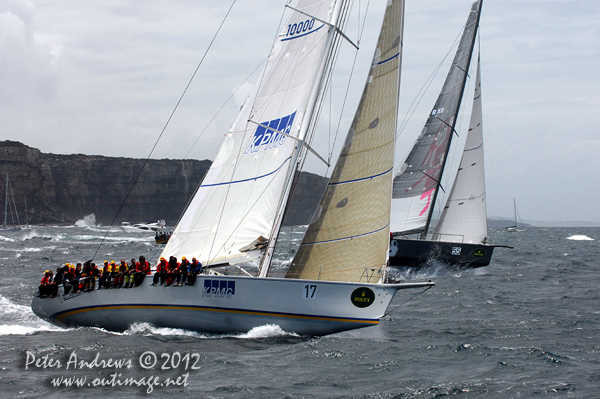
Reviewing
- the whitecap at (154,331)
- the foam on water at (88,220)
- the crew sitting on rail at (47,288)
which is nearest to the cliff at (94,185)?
the foam on water at (88,220)

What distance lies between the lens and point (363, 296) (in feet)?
36.3

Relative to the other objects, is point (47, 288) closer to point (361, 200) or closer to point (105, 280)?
Result: point (105, 280)

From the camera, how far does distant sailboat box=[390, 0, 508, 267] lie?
88.6 feet

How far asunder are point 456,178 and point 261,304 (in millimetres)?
18851

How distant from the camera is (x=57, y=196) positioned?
11956 cm

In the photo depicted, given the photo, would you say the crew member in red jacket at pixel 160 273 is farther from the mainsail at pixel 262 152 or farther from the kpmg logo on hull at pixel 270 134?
the kpmg logo on hull at pixel 270 134

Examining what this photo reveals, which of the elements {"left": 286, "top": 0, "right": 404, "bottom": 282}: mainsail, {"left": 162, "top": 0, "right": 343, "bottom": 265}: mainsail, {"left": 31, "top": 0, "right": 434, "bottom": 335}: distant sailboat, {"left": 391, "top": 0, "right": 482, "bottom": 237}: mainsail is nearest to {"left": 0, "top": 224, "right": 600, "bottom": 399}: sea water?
{"left": 31, "top": 0, "right": 434, "bottom": 335}: distant sailboat

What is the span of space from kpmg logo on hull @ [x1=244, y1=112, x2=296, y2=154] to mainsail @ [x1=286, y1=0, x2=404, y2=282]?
139cm

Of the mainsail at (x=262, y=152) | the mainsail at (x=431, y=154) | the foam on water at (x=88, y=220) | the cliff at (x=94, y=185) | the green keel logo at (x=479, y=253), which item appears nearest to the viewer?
the mainsail at (x=262, y=152)

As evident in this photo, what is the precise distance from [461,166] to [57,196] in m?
109

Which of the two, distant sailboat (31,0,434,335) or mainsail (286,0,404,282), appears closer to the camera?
distant sailboat (31,0,434,335)

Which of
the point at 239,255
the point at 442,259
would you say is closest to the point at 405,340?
the point at 239,255

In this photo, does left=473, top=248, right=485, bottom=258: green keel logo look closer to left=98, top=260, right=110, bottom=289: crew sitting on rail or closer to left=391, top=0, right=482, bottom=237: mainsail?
left=391, top=0, right=482, bottom=237: mainsail

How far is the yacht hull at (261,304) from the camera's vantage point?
36.4 feet
